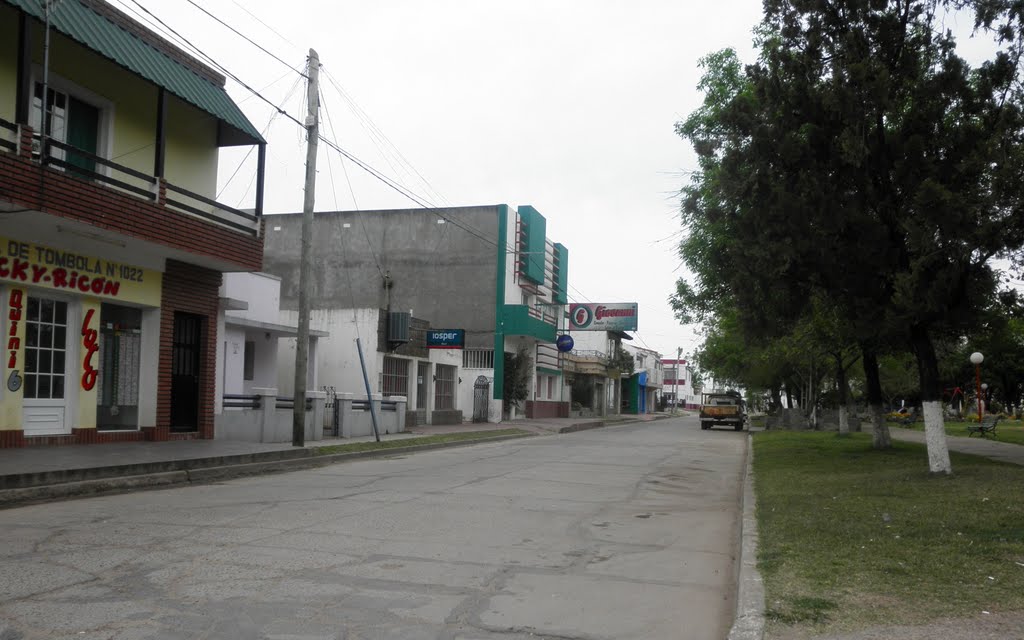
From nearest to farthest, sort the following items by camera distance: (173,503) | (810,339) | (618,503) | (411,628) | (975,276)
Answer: (411,628)
(173,503)
(618,503)
(975,276)
(810,339)

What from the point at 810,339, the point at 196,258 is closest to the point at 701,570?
the point at 196,258

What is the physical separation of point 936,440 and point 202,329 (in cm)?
1470

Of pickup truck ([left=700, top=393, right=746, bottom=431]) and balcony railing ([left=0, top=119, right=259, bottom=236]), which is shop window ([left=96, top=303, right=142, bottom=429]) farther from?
pickup truck ([left=700, top=393, right=746, bottom=431])

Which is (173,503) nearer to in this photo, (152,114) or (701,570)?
(701,570)

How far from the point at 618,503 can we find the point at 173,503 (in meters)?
5.94

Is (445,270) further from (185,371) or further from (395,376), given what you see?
(185,371)

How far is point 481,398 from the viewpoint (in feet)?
129

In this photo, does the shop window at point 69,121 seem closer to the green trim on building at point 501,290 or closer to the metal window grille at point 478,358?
the green trim on building at point 501,290

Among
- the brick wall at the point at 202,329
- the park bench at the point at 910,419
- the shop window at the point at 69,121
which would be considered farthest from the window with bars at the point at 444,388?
the park bench at the point at 910,419

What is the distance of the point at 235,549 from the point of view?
7.78m

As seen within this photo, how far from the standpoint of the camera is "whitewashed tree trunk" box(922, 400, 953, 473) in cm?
1370

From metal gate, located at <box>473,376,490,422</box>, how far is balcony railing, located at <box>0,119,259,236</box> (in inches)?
805

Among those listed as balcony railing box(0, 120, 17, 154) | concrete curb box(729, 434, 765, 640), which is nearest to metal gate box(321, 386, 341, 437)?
balcony railing box(0, 120, 17, 154)

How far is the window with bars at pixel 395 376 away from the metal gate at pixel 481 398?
24.3ft
